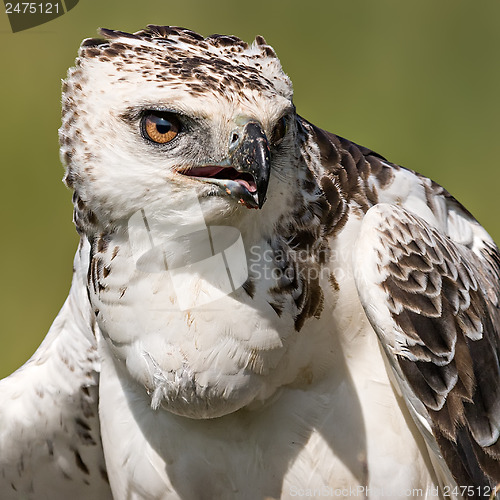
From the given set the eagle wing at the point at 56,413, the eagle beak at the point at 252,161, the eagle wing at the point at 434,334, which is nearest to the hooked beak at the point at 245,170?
the eagle beak at the point at 252,161

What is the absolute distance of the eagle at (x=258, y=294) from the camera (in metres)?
3.34

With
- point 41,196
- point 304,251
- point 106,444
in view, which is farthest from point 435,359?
point 41,196

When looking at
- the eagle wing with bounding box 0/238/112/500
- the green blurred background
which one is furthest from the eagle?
the green blurred background

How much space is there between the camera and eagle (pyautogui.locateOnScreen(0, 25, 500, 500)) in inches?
132

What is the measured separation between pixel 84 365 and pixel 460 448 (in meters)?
1.70

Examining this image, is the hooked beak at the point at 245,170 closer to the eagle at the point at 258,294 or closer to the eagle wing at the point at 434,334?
the eagle at the point at 258,294

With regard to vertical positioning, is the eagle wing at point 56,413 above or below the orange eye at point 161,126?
below

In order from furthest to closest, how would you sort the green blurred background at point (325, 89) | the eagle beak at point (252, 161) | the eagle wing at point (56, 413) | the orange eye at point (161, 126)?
the green blurred background at point (325, 89) → the eagle wing at point (56, 413) → the orange eye at point (161, 126) → the eagle beak at point (252, 161)

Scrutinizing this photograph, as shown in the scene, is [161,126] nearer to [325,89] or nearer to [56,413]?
[56,413]

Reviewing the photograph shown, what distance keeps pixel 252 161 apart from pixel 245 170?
1.7 inches

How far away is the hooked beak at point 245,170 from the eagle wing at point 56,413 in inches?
46.8

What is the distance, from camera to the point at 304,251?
3.63 m

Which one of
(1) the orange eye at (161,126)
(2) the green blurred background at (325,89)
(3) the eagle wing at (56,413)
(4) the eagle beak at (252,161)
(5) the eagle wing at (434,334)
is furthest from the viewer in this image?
(2) the green blurred background at (325,89)

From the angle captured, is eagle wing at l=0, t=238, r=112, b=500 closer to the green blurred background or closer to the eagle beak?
the eagle beak
